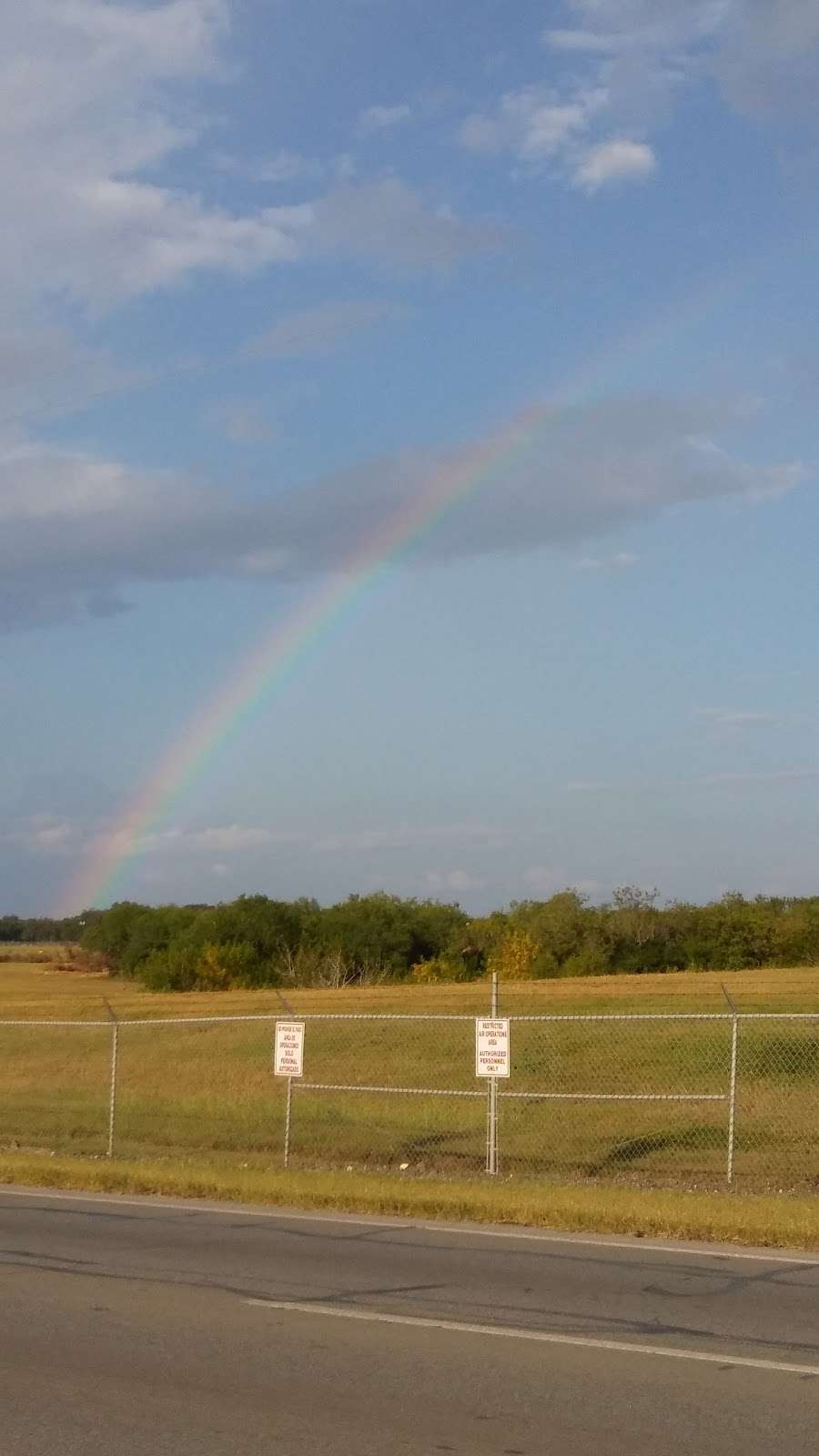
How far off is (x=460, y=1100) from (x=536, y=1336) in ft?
55.3

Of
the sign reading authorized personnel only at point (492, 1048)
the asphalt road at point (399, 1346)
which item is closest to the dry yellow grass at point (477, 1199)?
the asphalt road at point (399, 1346)

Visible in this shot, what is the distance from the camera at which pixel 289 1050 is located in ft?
63.3

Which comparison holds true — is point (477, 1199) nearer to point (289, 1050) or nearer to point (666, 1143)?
point (289, 1050)

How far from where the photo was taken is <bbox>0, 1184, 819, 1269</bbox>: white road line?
12.0 m

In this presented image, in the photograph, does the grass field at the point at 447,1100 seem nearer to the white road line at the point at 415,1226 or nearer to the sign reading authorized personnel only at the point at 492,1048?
the sign reading authorized personnel only at the point at 492,1048

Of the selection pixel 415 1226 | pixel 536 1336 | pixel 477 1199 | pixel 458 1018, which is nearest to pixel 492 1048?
pixel 477 1199

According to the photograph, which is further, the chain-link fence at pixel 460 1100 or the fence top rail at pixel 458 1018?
the chain-link fence at pixel 460 1100

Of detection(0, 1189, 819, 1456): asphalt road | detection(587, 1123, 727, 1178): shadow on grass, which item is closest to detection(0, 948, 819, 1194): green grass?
detection(587, 1123, 727, 1178): shadow on grass

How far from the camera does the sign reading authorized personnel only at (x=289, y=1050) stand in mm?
19203

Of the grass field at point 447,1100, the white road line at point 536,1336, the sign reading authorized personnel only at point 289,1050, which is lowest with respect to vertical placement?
the grass field at point 447,1100

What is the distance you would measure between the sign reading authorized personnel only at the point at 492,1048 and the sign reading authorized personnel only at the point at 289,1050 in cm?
240

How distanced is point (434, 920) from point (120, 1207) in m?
67.1

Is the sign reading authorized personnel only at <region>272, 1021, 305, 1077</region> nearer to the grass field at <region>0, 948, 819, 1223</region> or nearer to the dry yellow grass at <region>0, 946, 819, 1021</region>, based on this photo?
the grass field at <region>0, 948, 819, 1223</region>

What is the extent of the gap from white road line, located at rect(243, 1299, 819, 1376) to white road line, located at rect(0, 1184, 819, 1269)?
3341 millimetres
